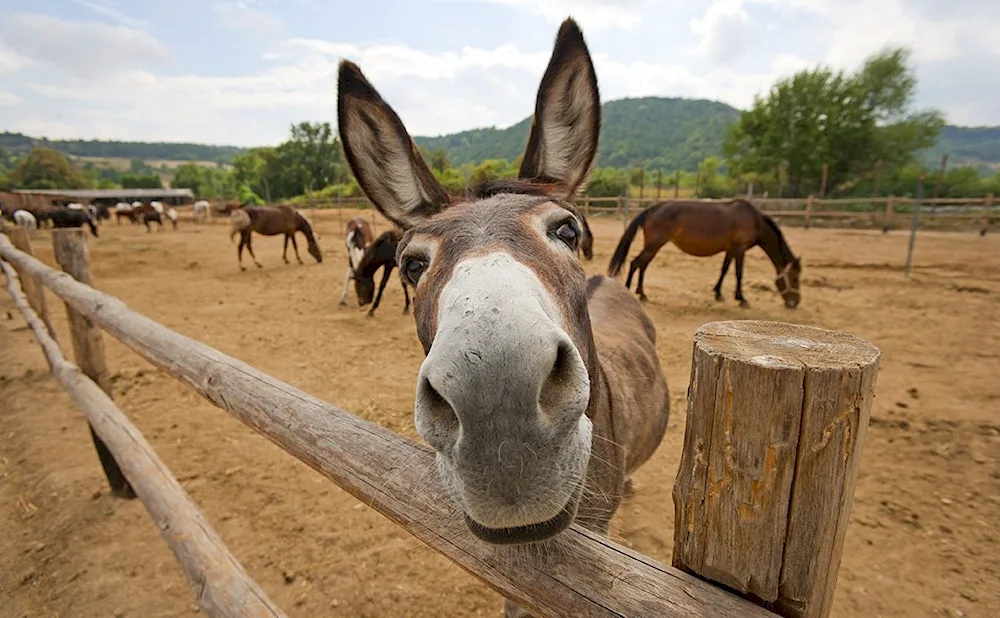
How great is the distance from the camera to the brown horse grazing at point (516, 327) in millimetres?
888

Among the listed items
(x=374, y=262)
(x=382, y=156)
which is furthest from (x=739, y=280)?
(x=382, y=156)

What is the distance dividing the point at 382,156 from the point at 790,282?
902 cm

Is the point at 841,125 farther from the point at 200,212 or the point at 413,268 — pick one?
the point at 200,212

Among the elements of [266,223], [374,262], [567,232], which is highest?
[567,232]

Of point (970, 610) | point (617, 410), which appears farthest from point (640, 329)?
point (970, 610)

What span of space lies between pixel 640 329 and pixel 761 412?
315cm

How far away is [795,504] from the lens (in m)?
0.82

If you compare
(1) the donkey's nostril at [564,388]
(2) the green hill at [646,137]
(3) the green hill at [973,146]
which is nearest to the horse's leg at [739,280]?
(1) the donkey's nostril at [564,388]

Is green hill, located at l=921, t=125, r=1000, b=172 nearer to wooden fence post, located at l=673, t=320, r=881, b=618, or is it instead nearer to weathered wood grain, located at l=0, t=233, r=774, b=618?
wooden fence post, located at l=673, t=320, r=881, b=618

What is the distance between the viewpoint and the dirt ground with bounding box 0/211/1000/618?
292 centimetres

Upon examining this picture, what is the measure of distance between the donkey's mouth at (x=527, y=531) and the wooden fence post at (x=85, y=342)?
4.12 metres

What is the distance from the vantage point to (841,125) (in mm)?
37375

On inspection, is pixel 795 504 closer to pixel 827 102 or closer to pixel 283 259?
pixel 283 259

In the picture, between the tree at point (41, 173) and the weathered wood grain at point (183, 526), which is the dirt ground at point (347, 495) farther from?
the tree at point (41, 173)
